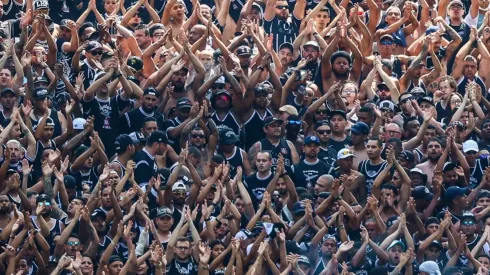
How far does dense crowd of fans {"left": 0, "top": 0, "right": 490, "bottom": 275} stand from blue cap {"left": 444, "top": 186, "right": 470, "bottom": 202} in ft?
0.06

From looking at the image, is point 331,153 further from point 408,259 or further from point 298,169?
point 408,259

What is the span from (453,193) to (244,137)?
120 inches

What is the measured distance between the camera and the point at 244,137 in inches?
1148

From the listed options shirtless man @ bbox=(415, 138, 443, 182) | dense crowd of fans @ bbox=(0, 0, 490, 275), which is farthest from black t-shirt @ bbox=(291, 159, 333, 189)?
shirtless man @ bbox=(415, 138, 443, 182)

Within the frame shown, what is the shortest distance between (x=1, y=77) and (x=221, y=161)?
335cm

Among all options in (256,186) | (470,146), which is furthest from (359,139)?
(256,186)

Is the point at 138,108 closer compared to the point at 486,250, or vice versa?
the point at 486,250

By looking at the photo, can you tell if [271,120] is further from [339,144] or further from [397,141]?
[397,141]

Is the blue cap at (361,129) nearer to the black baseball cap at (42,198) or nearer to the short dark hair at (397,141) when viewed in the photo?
the short dark hair at (397,141)

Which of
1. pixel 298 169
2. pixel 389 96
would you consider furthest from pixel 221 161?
pixel 389 96

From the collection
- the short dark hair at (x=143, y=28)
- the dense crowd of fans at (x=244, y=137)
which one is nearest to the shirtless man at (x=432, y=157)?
the dense crowd of fans at (x=244, y=137)

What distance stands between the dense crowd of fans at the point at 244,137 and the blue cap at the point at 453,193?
0.7 inches

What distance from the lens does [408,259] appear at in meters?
26.4

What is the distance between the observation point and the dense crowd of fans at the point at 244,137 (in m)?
26.8
